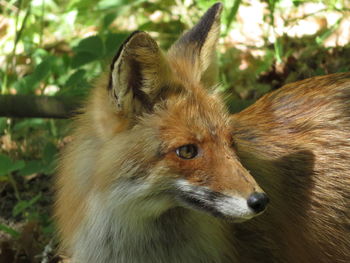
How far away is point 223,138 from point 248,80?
14.2 feet

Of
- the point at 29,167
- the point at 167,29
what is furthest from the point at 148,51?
the point at 167,29

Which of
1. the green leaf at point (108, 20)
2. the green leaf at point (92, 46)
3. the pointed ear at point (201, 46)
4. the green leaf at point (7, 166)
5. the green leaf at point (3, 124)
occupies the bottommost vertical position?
the green leaf at point (7, 166)

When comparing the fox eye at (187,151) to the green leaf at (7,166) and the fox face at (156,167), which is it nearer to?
the fox face at (156,167)

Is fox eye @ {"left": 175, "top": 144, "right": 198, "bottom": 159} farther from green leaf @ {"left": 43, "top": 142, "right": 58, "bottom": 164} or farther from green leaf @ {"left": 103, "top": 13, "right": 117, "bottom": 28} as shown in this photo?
green leaf @ {"left": 103, "top": 13, "right": 117, "bottom": 28}

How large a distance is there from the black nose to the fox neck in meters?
0.67

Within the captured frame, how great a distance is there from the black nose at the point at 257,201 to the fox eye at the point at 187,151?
452mm

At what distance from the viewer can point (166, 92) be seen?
4.10m

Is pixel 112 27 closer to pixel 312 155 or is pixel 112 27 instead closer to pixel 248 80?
pixel 248 80

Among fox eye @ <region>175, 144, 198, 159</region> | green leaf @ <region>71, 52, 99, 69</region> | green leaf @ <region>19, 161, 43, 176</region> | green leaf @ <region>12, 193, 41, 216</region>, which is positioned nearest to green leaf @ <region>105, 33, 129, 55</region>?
green leaf @ <region>71, 52, 99, 69</region>

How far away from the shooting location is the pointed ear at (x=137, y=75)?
3709 millimetres

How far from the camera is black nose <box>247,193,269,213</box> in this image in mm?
3531

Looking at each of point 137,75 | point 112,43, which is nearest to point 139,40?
point 137,75

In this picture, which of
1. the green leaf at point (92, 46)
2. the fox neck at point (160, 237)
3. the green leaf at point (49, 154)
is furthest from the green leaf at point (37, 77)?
the fox neck at point (160, 237)

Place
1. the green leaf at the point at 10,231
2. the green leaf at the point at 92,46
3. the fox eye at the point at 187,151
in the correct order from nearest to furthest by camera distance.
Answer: the fox eye at the point at 187,151, the green leaf at the point at 10,231, the green leaf at the point at 92,46
